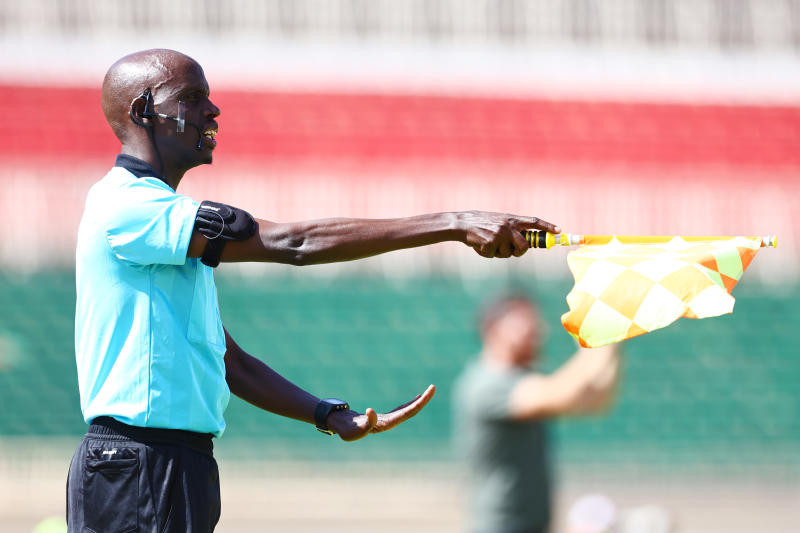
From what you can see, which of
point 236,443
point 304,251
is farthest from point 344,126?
point 304,251

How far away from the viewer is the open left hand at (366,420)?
328cm

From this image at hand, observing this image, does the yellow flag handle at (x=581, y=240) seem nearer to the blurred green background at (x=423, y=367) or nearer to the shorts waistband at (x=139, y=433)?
the shorts waistband at (x=139, y=433)

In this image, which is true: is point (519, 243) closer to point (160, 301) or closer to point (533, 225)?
point (533, 225)

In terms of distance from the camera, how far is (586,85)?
1390 centimetres

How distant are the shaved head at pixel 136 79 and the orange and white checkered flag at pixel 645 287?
1225 millimetres

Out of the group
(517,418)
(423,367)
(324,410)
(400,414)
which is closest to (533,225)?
(400,414)

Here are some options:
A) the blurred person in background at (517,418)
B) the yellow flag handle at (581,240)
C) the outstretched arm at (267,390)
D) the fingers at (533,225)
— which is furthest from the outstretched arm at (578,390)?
the fingers at (533,225)

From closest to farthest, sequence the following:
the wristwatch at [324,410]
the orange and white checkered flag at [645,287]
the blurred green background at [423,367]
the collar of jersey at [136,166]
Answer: the collar of jersey at [136,166] → the orange and white checkered flag at [645,287] → the wristwatch at [324,410] → the blurred green background at [423,367]

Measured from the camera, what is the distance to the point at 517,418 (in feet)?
17.7

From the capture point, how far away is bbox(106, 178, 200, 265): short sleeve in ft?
9.38

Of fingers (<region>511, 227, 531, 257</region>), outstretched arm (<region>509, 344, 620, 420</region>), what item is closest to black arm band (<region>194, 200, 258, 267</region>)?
fingers (<region>511, 227, 531, 257</region>)

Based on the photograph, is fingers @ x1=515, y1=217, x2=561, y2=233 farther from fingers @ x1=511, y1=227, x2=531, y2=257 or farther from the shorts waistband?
the shorts waistband

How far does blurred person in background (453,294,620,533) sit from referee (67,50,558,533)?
8.03 ft

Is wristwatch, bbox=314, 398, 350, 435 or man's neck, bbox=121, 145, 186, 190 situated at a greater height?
man's neck, bbox=121, 145, 186, 190
